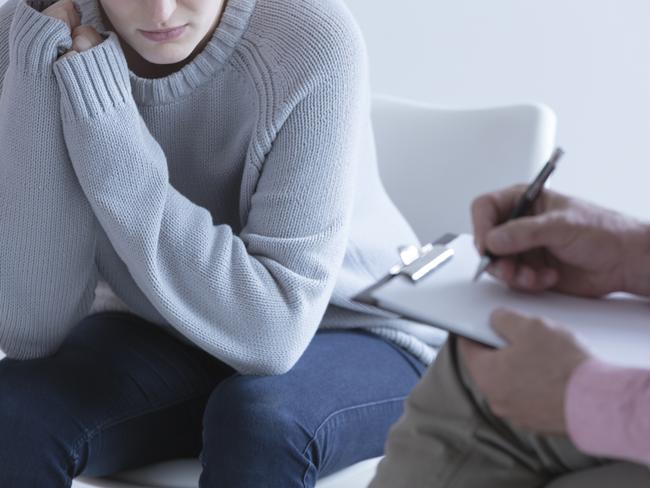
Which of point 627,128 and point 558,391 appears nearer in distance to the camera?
point 558,391

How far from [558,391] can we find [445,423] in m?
0.16

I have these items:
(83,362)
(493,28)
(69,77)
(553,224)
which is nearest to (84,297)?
(83,362)

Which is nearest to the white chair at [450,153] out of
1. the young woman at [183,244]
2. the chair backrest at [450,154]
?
the chair backrest at [450,154]

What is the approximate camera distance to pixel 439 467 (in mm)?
972

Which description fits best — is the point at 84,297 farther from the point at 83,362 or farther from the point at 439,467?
the point at 439,467

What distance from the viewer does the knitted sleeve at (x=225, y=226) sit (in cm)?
135

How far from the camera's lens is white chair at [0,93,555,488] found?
1729mm

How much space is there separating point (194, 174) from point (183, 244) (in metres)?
0.18

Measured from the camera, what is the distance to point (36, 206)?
1.38m

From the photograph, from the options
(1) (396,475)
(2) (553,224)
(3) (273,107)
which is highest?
(2) (553,224)

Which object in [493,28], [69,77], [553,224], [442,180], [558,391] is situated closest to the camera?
[558,391]

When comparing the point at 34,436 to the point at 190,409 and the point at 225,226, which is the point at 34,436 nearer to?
the point at 190,409

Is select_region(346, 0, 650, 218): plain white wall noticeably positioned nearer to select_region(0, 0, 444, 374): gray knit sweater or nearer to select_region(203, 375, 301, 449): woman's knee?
select_region(0, 0, 444, 374): gray knit sweater

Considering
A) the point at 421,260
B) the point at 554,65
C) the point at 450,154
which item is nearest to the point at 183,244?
the point at 421,260
